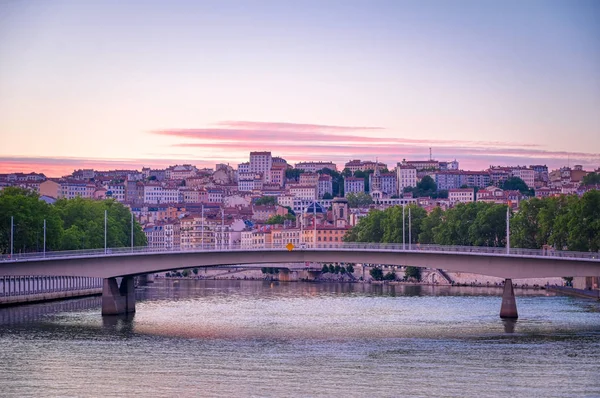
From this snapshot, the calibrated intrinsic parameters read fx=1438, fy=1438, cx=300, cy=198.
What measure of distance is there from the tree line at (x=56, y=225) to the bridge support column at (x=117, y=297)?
1662 centimetres

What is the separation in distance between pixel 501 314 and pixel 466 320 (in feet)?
6.63

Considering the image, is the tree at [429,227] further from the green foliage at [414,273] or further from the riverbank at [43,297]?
the riverbank at [43,297]

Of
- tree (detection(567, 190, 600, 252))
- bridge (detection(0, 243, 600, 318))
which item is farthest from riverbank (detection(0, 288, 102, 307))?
tree (detection(567, 190, 600, 252))

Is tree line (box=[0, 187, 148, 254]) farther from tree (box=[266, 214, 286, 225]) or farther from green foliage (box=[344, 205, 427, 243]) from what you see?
tree (box=[266, 214, 286, 225])

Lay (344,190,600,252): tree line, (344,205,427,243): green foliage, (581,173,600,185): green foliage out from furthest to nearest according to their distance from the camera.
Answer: (581,173,600,185): green foliage, (344,205,427,243): green foliage, (344,190,600,252): tree line

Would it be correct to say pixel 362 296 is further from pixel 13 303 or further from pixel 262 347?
pixel 262 347

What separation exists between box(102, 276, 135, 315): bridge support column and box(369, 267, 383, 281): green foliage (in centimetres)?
4647

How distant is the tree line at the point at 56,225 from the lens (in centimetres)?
8762

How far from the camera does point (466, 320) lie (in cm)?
6600

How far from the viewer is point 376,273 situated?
11850 cm

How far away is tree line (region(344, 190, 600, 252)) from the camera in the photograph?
9000 cm

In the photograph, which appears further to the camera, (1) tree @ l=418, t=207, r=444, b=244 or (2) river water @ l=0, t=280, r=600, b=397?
(1) tree @ l=418, t=207, r=444, b=244

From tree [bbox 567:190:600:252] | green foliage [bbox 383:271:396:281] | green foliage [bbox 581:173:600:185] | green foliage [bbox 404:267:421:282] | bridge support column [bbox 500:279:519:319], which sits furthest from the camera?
green foliage [bbox 581:173:600:185]

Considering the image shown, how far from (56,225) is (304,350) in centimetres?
4108
